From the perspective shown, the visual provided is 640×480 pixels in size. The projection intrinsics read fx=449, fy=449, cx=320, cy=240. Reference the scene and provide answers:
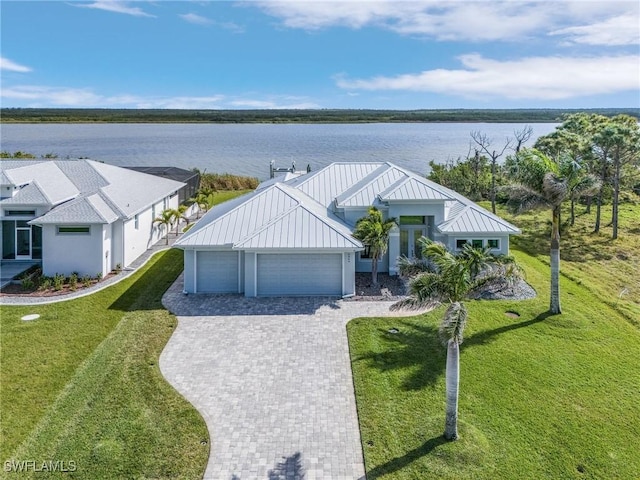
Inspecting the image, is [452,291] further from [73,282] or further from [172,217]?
[172,217]

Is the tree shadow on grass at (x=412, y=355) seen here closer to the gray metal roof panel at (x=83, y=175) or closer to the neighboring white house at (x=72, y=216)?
the neighboring white house at (x=72, y=216)

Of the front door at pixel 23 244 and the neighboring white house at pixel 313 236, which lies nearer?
the neighboring white house at pixel 313 236

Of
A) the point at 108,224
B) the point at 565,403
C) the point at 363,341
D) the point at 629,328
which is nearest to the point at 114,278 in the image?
the point at 108,224

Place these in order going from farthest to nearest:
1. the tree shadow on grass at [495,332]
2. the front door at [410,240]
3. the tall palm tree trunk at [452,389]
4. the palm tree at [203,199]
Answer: the palm tree at [203,199] < the front door at [410,240] < the tree shadow on grass at [495,332] < the tall palm tree trunk at [452,389]

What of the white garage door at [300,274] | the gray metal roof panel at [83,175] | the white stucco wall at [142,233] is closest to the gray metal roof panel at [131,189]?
the gray metal roof panel at [83,175]

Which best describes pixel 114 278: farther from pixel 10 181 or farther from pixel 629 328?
pixel 629 328

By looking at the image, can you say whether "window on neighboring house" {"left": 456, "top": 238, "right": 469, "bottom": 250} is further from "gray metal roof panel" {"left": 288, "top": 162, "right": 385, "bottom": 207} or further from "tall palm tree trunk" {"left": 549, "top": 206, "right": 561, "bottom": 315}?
"gray metal roof panel" {"left": 288, "top": 162, "right": 385, "bottom": 207}

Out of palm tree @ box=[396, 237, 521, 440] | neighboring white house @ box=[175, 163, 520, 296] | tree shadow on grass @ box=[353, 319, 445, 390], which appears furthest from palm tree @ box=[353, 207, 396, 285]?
palm tree @ box=[396, 237, 521, 440]

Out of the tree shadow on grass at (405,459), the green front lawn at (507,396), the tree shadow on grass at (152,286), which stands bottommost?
the tree shadow on grass at (405,459)
